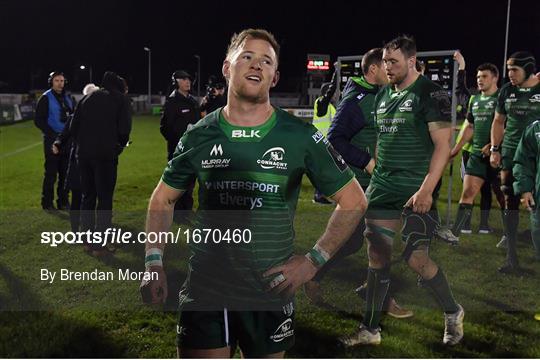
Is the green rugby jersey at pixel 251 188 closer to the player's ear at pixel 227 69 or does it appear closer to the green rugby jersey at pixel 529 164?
the player's ear at pixel 227 69

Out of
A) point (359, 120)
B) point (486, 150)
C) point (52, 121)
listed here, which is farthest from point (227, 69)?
point (52, 121)

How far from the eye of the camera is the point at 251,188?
91.3 inches

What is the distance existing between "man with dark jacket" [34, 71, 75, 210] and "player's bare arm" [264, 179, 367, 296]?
7001 mm

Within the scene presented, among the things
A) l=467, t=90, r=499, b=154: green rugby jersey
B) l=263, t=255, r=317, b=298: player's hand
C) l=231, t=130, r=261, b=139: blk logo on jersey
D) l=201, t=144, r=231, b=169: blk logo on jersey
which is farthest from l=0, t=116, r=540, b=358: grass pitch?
l=231, t=130, r=261, b=139: blk logo on jersey

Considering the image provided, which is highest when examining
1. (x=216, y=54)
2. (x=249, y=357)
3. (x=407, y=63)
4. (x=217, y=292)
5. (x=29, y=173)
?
(x=216, y=54)

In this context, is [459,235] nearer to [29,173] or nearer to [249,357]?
[249,357]

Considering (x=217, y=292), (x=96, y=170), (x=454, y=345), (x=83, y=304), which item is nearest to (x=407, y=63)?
(x=454, y=345)

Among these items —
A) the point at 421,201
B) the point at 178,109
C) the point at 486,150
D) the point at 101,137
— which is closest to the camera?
the point at 421,201

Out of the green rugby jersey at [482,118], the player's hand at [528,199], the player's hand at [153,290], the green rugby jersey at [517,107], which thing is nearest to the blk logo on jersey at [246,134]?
the player's hand at [153,290]

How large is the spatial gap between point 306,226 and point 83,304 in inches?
152

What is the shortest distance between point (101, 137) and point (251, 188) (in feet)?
14.4

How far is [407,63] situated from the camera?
412cm

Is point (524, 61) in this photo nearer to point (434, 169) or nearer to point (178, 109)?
point (434, 169)

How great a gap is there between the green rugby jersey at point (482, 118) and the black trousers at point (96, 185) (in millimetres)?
4880
